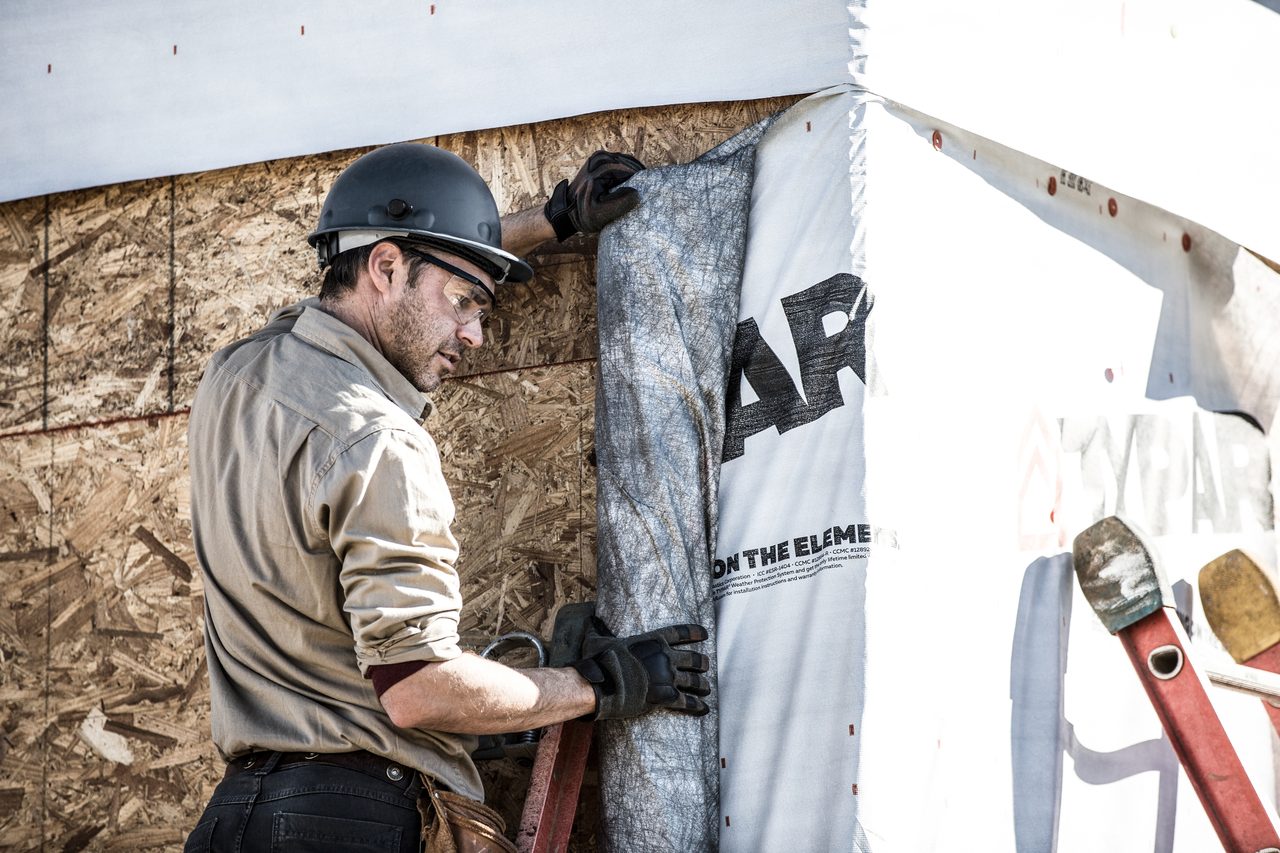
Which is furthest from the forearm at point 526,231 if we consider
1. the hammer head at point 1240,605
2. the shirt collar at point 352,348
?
the hammer head at point 1240,605

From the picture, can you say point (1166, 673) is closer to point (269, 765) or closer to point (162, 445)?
point (269, 765)

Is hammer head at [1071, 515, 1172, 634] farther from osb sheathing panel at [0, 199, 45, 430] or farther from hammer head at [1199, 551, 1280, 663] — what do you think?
osb sheathing panel at [0, 199, 45, 430]

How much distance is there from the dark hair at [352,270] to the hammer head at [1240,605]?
206 cm

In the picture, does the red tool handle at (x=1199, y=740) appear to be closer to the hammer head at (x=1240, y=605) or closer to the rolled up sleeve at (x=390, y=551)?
the hammer head at (x=1240, y=605)

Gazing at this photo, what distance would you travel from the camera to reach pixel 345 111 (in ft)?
11.8

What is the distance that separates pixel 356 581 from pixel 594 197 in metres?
1.18

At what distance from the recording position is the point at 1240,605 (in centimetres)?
327

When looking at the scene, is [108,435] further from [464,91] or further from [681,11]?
[681,11]

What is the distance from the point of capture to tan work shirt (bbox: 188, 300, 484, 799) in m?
2.46

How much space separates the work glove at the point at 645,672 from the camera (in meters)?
2.77

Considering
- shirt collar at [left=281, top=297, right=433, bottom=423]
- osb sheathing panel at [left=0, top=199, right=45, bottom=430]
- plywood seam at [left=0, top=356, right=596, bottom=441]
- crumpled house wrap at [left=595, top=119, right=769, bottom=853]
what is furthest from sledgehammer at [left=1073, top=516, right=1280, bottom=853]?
osb sheathing panel at [left=0, top=199, right=45, bottom=430]

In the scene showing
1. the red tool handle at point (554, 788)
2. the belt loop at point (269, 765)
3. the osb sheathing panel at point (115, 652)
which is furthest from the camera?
the osb sheathing panel at point (115, 652)

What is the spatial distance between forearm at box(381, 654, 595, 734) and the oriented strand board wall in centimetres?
58

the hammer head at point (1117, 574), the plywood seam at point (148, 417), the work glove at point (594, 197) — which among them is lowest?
the hammer head at point (1117, 574)
